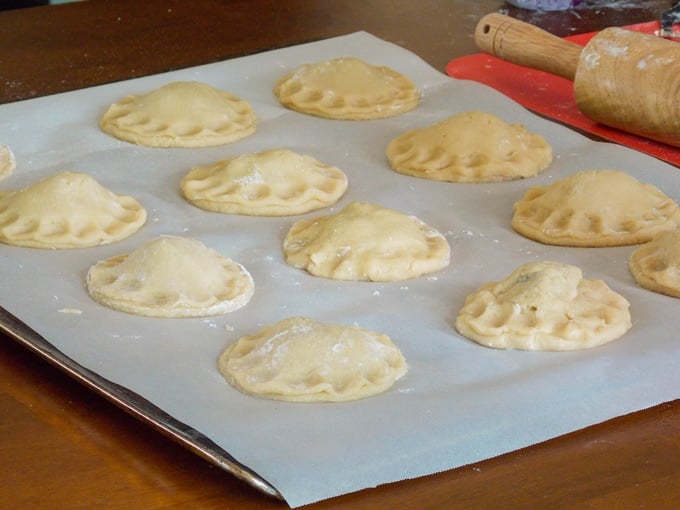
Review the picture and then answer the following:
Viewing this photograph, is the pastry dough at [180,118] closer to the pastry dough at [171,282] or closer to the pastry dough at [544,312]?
the pastry dough at [171,282]

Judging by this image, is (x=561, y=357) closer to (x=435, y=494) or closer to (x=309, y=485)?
(x=435, y=494)

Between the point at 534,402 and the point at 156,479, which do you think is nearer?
the point at 156,479

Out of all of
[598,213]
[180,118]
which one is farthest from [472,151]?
[180,118]

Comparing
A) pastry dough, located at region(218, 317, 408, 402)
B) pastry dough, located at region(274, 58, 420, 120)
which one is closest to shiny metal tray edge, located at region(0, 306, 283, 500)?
pastry dough, located at region(218, 317, 408, 402)

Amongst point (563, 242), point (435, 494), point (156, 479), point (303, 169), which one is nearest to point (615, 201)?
point (563, 242)

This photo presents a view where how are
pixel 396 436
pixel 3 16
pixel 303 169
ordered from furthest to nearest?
pixel 3 16
pixel 303 169
pixel 396 436

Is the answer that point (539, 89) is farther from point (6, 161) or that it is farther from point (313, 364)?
point (313, 364)
